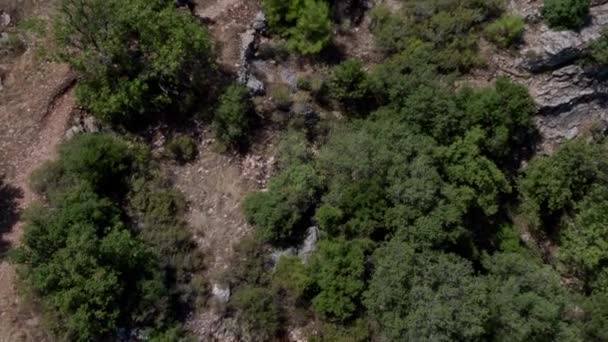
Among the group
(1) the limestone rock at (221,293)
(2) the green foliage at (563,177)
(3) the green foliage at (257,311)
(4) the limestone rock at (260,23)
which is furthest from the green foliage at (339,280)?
(4) the limestone rock at (260,23)

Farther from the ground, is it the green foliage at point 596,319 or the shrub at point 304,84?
the shrub at point 304,84

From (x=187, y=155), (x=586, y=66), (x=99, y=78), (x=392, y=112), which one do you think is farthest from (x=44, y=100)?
(x=586, y=66)

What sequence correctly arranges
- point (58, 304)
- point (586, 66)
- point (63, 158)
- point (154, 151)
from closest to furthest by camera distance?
point (58, 304) → point (63, 158) → point (154, 151) → point (586, 66)

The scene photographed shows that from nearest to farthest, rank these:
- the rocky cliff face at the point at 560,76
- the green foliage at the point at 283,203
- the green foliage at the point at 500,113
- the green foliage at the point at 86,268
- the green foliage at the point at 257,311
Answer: the green foliage at the point at 86,268
the green foliage at the point at 257,311
the green foliage at the point at 283,203
the green foliage at the point at 500,113
the rocky cliff face at the point at 560,76

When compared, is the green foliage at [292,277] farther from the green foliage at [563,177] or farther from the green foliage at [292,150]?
Answer: the green foliage at [563,177]

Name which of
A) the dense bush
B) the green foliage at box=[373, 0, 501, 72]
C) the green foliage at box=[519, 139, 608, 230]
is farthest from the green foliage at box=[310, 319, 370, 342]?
the green foliage at box=[373, 0, 501, 72]

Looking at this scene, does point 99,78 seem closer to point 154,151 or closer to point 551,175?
point 154,151

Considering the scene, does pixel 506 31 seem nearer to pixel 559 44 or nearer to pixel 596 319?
pixel 559 44
